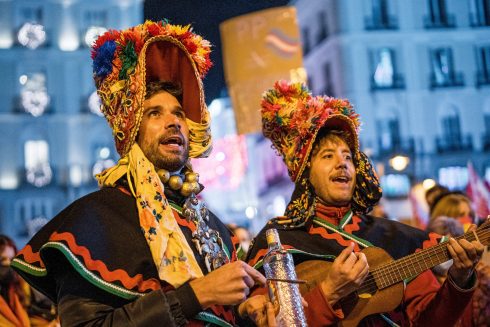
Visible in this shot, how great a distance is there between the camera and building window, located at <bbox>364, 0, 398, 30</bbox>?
4194 centimetres

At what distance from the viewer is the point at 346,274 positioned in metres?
4.70

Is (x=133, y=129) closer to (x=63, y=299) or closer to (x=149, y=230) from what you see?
(x=149, y=230)

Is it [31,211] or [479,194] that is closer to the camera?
[479,194]

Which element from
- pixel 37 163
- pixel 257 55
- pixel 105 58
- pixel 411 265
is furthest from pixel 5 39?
pixel 411 265

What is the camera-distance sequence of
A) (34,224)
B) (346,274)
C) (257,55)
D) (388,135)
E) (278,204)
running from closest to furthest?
1. (346,274)
2. (257,55)
3. (34,224)
4. (388,135)
5. (278,204)

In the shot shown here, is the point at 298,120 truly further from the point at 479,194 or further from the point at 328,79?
the point at 328,79

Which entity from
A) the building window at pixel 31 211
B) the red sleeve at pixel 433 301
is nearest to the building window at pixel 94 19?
the building window at pixel 31 211

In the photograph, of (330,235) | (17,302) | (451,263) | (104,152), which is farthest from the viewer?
(104,152)

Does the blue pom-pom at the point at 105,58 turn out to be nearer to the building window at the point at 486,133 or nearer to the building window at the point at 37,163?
the building window at the point at 37,163

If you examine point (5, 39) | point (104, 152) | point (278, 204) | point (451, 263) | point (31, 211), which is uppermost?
point (5, 39)

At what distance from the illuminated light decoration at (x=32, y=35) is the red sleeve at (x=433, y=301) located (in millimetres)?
38680

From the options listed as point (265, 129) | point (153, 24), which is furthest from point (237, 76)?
point (153, 24)

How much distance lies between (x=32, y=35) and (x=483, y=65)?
21103mm

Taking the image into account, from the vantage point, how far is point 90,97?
41.8 meters
